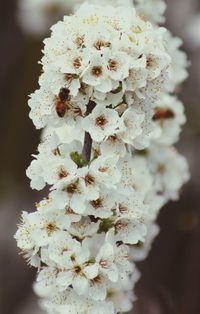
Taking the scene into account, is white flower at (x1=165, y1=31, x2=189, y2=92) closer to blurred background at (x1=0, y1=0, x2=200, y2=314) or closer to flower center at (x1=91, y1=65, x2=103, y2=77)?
flower center at (x1=91, y1=65, x2=103, y2=77)

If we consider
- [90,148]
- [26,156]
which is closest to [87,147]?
[90,148]

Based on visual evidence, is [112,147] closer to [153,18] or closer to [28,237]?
[28,237]

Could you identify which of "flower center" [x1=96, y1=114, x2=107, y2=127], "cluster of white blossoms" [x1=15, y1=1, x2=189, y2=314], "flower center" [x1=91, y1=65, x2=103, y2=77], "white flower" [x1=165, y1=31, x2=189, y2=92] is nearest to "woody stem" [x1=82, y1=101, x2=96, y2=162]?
"cluster of white blossoms" [x1=15, y1=1, x2=189, y2=314]

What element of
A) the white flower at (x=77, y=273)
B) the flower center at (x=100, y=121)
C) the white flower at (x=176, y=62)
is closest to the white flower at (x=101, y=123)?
the flower center at (x=100, y=121)

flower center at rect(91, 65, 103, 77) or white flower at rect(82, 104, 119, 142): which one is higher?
flower center at rect(91, 65, 103, 77)

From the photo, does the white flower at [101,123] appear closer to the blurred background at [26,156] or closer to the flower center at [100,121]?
the flower center at [100,121]

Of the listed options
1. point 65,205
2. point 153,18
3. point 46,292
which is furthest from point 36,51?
point 65,205

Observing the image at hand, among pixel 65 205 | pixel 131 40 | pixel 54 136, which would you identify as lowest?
pixel 65 205
